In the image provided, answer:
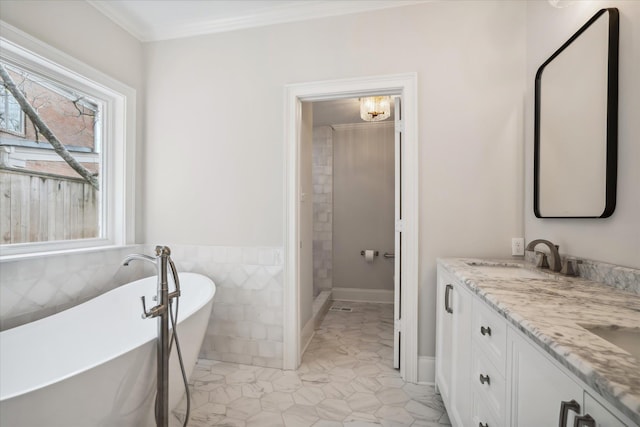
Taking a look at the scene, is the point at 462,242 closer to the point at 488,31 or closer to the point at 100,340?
the point at 488,31

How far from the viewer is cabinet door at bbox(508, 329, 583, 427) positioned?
1.93 ft

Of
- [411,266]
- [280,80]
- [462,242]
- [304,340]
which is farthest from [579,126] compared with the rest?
[304,340]

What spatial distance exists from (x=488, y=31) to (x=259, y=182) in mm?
1885

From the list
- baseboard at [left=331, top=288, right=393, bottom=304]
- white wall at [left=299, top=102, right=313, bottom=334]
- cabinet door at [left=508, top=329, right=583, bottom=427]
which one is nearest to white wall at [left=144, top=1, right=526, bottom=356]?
white wall at [left=299, top=102, right=313, bottom=334]

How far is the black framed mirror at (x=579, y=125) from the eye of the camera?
117cm

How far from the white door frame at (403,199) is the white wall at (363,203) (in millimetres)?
1907

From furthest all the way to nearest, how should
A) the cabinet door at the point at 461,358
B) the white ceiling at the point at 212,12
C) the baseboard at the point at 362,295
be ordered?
1. the baseboard at the point at 362,295
2. the white ceiling at the point at 212,12
3. the cabinet door at the point at 461,358

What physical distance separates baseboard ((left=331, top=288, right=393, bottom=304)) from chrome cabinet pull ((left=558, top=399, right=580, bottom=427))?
10.9ft

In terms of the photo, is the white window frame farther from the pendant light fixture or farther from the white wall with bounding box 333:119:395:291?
the white wall with bounding box 333:119:395:291

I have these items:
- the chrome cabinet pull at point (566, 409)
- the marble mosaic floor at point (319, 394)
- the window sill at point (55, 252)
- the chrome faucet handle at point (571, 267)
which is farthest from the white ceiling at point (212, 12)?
the marble mosaic floor at point (319, 394)

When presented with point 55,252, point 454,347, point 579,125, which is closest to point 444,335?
point 454,347

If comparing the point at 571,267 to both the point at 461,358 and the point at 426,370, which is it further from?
the point at 426,370

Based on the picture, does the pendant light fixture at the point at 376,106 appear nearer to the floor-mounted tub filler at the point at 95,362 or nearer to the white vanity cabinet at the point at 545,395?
the floor-mounted tub filler at the point at 95,362

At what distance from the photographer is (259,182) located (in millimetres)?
2195
